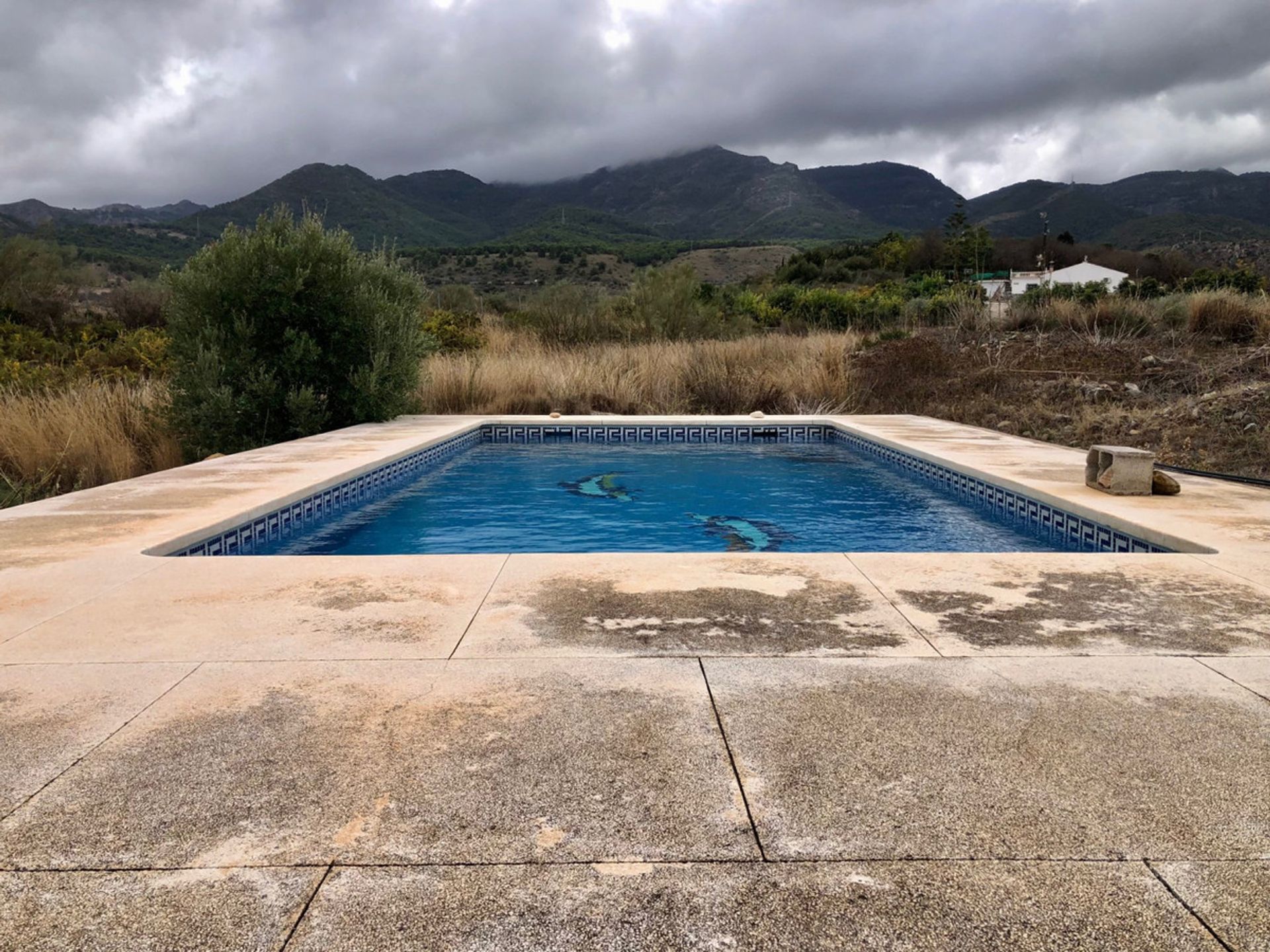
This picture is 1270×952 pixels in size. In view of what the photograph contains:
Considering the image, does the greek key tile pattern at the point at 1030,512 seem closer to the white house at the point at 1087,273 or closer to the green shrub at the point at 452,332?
the green shrub at the point at 452,332

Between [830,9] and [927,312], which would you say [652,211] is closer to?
[830,9]

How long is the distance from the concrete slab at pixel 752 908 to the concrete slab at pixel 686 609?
96 cm

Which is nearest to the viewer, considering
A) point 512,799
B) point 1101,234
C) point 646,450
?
point 512,799

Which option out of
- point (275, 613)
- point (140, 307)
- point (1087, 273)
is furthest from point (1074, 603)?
point (1087, 273)

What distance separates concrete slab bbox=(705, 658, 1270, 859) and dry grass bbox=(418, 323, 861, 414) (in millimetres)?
8585

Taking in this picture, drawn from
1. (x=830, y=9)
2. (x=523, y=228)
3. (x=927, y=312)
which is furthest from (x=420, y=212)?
(x=927, y=312)

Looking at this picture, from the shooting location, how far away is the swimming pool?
15.8 feet

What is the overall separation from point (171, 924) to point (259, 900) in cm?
11

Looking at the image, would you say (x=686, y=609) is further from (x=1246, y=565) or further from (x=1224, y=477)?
(x=1224, y=477)

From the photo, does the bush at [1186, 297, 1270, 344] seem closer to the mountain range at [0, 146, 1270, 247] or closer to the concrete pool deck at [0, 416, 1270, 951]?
the concrete pool deck at [0, 416, 1270, 951]

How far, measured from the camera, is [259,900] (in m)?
1.29

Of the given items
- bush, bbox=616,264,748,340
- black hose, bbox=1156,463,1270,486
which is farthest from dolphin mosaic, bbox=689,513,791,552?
bush, bbox=616,264,748,340

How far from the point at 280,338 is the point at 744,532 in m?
4.91

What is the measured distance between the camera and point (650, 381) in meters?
10.9
